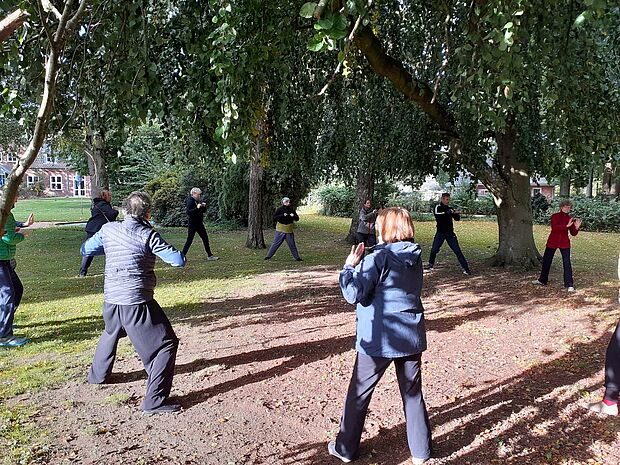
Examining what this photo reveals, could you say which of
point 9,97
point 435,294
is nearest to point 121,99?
point 9,97

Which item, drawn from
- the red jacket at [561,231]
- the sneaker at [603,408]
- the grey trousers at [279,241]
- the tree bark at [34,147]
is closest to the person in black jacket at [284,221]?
the grey trousers at [279,241]

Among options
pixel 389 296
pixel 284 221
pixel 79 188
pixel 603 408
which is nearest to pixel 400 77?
pixel 284 221

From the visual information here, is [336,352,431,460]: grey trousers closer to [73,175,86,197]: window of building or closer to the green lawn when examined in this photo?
the green lawn

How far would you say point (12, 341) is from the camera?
5.62 meters

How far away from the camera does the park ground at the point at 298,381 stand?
346 centimetres

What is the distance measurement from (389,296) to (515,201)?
8023mm

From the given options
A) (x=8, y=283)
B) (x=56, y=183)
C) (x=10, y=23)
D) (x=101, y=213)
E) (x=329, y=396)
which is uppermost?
(x=56, y=183)

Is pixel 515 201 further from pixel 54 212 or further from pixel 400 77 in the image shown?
pixel 54 212

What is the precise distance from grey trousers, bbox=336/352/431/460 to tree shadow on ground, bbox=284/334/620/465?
16cm

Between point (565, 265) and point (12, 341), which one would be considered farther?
point (565, 265)

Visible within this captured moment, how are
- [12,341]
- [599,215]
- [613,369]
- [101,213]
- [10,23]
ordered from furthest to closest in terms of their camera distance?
[599,215]
[101,213]
[12,341]
[613,369]
[10,23]

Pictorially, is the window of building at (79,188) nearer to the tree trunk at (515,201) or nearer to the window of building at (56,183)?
the window of building at (56,183)

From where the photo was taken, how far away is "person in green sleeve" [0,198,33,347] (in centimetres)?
544

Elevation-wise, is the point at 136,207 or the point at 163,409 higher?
the point at 136,207
